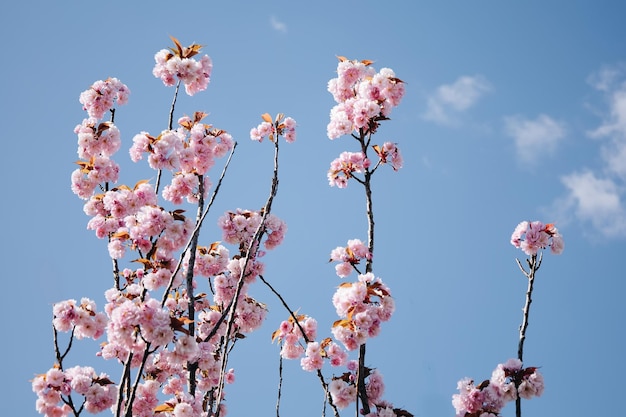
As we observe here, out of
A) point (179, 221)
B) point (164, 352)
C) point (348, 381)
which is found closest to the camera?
point (164, 352)

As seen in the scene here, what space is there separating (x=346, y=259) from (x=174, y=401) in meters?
1.99

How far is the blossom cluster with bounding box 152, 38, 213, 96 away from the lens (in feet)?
19.0

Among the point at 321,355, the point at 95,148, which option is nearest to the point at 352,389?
the point at 321,355

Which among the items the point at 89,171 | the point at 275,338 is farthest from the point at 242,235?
the point at 89,171

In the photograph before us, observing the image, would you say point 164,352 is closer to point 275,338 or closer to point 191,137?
point 275,338

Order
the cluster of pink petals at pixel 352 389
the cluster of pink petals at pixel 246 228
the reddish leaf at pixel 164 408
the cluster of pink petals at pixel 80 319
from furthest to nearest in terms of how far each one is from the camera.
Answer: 1. the cluster of pink petals at pixel 246 228
2. the cluster of pink petals at pixel 352 389
3. the cluster of pink petals at pixel 80 319
4. the reddish leaf at pixel 164 408

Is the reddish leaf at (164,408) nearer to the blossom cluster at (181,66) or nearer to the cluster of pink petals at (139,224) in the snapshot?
the cluster of pink petals at (139,224)

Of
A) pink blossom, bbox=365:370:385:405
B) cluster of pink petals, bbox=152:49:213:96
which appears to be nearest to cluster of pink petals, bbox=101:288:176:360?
pink blossom, bbox=365:370:385:405

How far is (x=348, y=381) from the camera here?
201 inches

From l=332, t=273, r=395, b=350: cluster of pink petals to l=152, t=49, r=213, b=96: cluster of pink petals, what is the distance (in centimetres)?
273

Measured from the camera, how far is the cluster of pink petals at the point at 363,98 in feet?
19.0

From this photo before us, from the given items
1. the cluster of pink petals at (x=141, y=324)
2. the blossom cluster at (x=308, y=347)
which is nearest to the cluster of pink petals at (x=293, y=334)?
the blossom cluster at (x=308, y=347)

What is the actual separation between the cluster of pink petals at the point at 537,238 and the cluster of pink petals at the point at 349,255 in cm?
154

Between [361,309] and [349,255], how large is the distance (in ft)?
2.43
